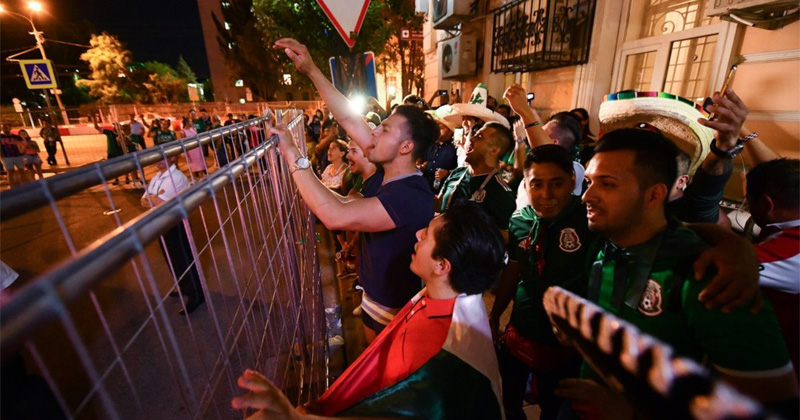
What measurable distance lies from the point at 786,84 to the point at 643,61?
7.34 ft

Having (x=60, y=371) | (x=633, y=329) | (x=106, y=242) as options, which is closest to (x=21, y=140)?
(x=60, y=371)

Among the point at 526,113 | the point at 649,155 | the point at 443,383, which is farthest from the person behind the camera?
the point at 526,113

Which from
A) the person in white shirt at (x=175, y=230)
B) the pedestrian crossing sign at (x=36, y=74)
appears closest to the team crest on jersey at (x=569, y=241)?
the person in white shirt at (x=175, y=230)

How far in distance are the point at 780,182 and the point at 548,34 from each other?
230 inches

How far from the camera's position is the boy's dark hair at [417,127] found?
2176mm

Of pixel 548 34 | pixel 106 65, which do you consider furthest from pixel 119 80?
pixel 548 34

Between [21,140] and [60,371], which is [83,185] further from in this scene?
[21,140]

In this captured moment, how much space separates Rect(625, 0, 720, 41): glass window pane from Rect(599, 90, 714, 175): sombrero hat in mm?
2756

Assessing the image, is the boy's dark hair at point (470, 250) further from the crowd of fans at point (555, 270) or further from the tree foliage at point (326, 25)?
the tree foliage at point (326, 25)

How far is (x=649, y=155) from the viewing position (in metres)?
1.48

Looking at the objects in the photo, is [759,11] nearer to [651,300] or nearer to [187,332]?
[651,300]

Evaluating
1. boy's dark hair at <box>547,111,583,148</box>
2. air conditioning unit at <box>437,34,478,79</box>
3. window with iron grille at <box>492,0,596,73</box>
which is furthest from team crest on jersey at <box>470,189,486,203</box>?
air conditioning unit at <box>437,34,478,79</box>

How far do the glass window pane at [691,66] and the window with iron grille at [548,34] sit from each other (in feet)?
4.54

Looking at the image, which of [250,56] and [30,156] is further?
[250,56]
